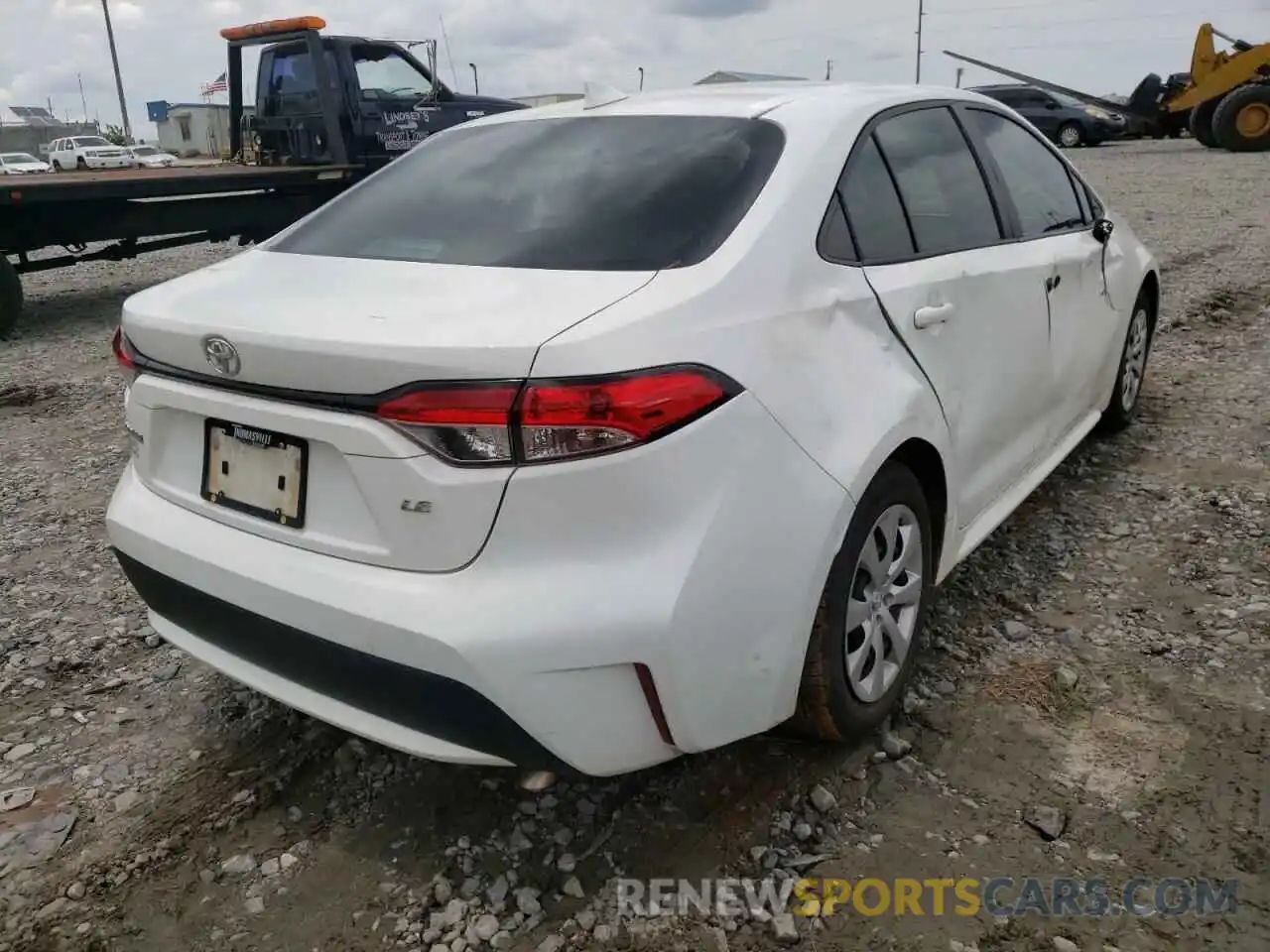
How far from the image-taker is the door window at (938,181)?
280cm

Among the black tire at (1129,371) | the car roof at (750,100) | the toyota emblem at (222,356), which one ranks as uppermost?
the car roof at (750,100)

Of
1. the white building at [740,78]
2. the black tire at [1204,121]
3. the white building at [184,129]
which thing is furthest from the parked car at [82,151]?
the white building at [740,78]

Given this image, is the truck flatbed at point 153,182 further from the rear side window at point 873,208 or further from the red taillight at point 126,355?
the rear side window at point 873,208

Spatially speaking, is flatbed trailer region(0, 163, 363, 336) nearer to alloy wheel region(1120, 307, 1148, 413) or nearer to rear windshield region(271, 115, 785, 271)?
rear windshield region(271, 115, 785, 271)

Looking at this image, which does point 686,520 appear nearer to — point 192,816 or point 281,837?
point 281,837

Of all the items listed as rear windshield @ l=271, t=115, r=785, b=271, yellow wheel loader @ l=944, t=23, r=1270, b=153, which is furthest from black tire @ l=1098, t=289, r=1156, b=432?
yellow wheel loader @ l=944, t=23, r=1270, b=153

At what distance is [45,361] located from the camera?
7504 mm

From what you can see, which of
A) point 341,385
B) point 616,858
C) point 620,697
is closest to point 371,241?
point 341,385

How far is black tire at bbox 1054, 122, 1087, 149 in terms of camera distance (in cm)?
2645

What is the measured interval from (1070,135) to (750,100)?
27377 mm

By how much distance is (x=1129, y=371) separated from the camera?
183 inches

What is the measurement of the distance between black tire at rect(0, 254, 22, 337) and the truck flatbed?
68cm

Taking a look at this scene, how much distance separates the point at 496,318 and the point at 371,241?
2.76 ft

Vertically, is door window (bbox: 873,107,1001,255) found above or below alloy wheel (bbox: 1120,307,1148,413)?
above
